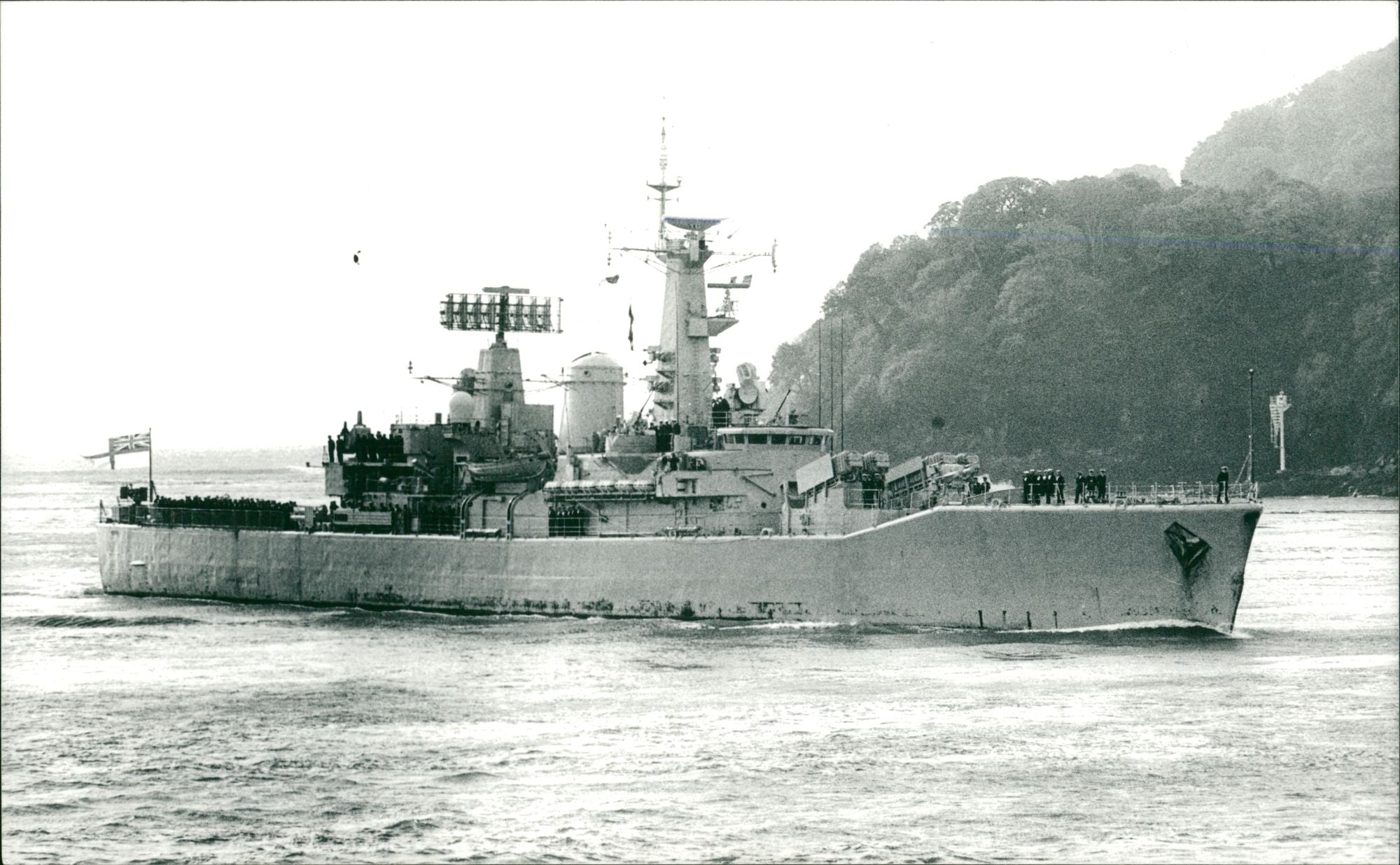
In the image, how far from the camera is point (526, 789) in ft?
68.0

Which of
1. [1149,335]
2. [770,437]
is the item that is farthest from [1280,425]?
[770,437]

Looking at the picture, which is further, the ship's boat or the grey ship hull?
Result: the ship's boat

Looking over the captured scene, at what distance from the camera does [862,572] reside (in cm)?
3338

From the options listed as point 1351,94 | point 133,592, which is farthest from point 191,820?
point 1351,94

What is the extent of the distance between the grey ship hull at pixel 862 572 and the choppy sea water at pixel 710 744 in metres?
0.70

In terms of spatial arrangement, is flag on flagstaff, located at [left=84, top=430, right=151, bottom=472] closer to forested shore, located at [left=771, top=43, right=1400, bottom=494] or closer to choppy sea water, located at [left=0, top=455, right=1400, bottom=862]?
choppy sea water, located at [left=0, top=455, right=1400, bottom=862]

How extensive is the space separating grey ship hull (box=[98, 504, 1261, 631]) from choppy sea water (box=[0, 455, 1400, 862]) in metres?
0.70

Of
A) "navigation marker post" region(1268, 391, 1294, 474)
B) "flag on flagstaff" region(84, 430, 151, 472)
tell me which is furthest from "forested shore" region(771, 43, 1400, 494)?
"flag on flagstaff" region(84, 430, 151, 472)

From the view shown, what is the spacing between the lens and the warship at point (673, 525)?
3128 centimetres

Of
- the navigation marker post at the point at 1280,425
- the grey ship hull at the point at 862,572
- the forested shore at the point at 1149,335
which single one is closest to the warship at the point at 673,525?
the grey ship hull at the point at 862,572

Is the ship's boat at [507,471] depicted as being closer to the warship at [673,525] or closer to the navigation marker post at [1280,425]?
the warship at [673,525]

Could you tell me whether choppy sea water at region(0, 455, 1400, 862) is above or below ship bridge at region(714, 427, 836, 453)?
below

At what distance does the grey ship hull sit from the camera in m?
30.9

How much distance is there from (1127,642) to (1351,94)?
94.6m
